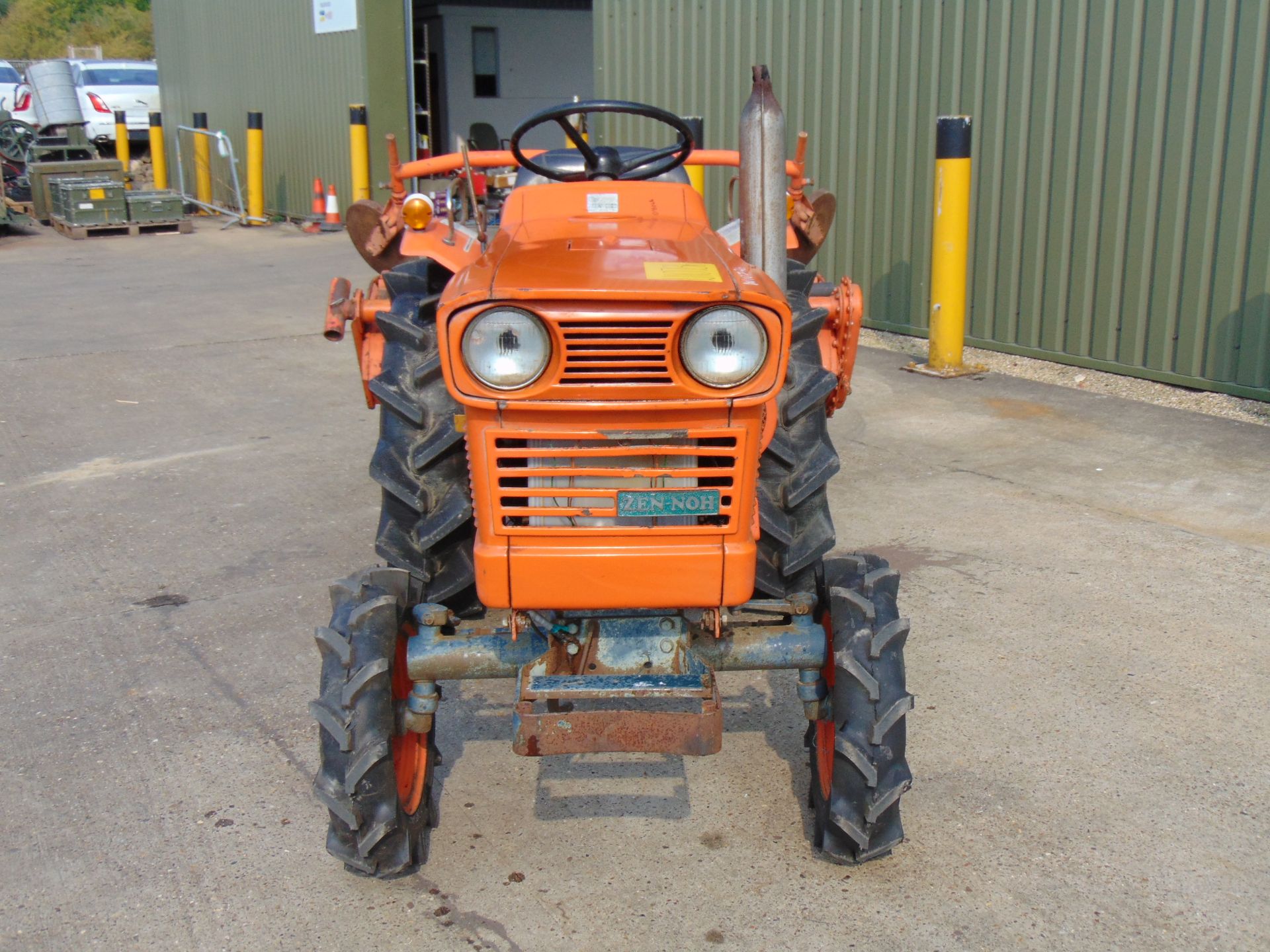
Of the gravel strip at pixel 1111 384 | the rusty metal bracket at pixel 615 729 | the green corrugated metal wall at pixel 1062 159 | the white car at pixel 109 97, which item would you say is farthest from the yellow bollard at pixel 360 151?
the rusty metal bracket at pixel 615 729

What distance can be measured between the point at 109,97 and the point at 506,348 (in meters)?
22.5

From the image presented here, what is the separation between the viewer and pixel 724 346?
2.61 meters

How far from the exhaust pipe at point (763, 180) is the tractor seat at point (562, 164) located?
1566 mm

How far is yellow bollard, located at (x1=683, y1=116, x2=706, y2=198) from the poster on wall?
6565 mm

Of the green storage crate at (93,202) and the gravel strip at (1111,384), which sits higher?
the green storage crate at (93,202)

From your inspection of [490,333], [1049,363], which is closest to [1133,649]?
[490,333]

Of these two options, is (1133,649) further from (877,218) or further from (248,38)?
(248,38)

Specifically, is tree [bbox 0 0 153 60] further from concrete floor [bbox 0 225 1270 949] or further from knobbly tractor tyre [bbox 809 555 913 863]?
knobbly tractor tyre [bbox 809 555 913 863]

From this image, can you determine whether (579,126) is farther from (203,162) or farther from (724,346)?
(203,162)

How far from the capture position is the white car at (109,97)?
2197 centimetres

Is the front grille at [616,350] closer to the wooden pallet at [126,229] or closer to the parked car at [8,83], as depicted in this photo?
the wooden pallet at [126,229]

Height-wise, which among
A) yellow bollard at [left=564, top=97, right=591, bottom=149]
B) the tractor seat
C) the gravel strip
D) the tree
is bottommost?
the gravel strip

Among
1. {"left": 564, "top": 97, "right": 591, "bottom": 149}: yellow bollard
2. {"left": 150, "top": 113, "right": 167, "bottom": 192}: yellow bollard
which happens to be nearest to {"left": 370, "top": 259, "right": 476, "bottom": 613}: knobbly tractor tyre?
{"left": 564, "top": 97, "right": 591, "bottom": 149}: yellow bollard

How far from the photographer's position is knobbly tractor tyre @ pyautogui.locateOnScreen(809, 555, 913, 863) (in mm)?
2910
